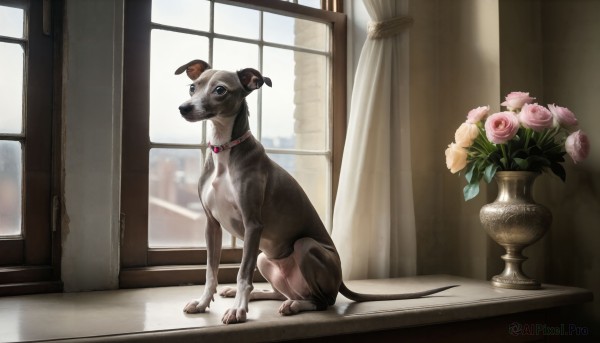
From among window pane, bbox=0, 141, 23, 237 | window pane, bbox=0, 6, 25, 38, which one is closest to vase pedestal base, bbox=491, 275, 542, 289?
window pane, bbox=0, 141, 23, 237

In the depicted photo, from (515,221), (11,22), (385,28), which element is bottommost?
(515,221)

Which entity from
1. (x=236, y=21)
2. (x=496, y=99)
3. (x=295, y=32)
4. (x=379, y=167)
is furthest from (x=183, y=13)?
(x=496, y=99)

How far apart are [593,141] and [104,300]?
2.17 metres

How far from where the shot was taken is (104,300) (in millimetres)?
1731

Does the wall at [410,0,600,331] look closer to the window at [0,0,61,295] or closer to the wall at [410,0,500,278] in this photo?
the wall at [410,0,500,278]

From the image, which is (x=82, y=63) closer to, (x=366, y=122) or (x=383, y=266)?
(x=366, y=122)

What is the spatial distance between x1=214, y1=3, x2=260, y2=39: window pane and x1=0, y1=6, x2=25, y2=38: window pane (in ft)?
2.46

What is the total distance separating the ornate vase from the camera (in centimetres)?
208

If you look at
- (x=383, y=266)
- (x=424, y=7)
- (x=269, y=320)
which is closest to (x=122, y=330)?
(x=269, y=320)

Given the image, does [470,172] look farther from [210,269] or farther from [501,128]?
[210,269]

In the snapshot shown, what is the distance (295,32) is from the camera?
8.20ft

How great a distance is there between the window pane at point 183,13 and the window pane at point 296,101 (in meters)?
0.33

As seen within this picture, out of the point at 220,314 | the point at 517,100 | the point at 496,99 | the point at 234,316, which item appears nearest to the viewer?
the point at 234,316

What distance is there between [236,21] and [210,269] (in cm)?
121
